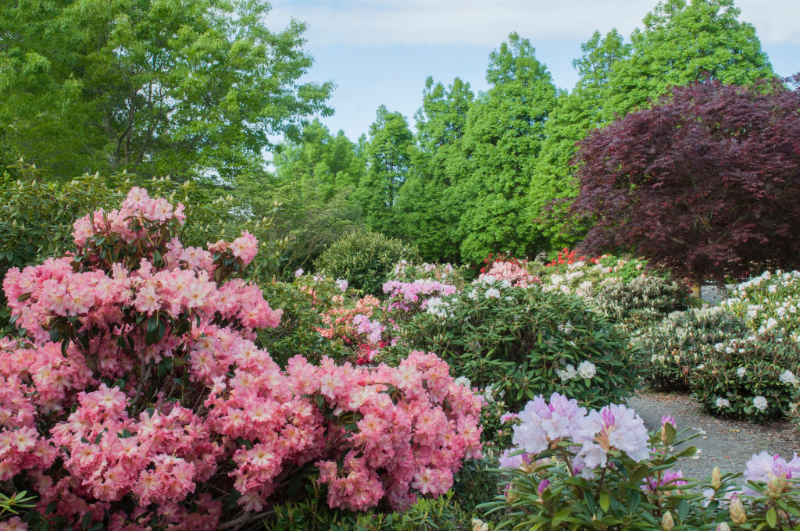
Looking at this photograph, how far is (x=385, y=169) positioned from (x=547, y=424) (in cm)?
2287

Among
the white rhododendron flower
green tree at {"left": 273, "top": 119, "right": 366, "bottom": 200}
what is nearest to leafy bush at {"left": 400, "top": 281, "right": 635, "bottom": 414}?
the white rhododendron flower

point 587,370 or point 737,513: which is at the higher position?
point 737,513

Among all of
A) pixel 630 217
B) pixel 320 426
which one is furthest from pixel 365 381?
pixel 630 217

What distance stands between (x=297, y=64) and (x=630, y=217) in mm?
14871

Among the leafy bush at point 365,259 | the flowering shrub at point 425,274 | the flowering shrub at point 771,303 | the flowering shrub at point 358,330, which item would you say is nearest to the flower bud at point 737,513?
the flowering shrub at point 358,330

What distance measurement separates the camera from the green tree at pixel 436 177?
72.5ft

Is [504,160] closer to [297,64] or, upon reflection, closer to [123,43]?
[297,64]

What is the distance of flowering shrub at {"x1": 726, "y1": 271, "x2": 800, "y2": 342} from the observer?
584 centimetres

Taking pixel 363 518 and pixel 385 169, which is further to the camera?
pixel 385 169

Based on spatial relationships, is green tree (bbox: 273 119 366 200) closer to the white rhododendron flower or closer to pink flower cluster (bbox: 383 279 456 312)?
pink flower cluster (bbox: 383 279 456 312)

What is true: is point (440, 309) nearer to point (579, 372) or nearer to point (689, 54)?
point (579, 372)

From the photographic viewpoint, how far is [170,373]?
242 cm

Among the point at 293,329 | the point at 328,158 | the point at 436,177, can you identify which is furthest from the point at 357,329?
the point at 328,158

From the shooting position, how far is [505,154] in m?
20.8
